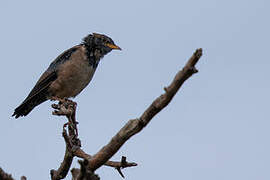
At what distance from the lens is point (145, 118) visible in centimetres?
486

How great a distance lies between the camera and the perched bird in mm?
10672

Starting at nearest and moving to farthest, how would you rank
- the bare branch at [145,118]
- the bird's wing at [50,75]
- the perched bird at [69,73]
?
1. the bare branch at [145,118]
2. the perched bird at [69,73]
3. the bird's wing at [50,75]

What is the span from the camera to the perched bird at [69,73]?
35.0ft

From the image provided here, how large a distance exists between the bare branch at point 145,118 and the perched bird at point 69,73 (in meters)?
5.35

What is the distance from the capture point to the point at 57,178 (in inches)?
261

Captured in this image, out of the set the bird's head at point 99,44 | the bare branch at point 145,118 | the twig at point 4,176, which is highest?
the bird's head at point 99,44

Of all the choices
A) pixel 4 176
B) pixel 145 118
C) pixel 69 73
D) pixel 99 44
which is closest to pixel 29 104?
pixel 69 73

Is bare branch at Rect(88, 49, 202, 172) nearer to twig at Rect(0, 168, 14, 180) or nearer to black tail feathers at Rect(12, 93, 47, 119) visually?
twig at Rect(0, 168, 14, 180)

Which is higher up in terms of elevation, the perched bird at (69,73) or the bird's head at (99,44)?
the bird's head at (99,44)

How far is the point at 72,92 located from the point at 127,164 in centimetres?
461

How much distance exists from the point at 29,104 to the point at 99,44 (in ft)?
6.93

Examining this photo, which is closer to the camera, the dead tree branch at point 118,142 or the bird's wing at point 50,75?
the dead tree branch at point 118,142

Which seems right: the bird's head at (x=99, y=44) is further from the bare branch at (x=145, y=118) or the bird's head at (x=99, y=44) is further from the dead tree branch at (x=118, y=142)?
the bare branch at (x=145, y=118)

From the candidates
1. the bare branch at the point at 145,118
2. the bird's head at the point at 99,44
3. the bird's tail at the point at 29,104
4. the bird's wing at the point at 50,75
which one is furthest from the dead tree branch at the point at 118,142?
the bird's head at the point at 99,44
